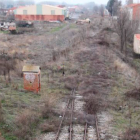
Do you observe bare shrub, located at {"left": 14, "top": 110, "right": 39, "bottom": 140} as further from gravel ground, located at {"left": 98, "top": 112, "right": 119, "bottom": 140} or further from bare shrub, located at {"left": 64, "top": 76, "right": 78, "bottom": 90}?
bare shrub, located at {"left": 64, "top": 76, "right": 78, "bottom": 90}

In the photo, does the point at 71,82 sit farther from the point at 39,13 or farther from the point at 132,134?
the point at 39,13

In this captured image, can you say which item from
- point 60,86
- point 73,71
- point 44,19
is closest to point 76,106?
point 60,86

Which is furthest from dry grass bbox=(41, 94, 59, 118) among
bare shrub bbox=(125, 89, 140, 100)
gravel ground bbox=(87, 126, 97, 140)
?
bare shrub bbox=(125, 89, 140, 100)

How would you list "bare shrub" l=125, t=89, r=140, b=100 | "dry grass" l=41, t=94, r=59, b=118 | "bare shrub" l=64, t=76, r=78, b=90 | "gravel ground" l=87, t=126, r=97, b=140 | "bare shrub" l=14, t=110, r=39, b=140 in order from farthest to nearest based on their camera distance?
"bare shrub" l=64, t=76, r=78, b=90 < "bare shrub" l=125, t=89, r=140, b=100 < "dry grass" l=41, t=94, r=59, b=118 < "gravel ground" l=87, t=126, r=97, b=140 < "bare shrub" l=14, t=110, r=39, b=140

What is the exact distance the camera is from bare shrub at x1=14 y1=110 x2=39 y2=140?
A: 729 cm

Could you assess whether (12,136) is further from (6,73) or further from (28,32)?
(28,32)

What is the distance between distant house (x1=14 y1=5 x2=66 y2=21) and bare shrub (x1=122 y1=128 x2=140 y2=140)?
5060 centimetres

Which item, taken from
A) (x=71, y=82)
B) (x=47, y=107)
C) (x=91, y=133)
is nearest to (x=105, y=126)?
(x=91, y=133)

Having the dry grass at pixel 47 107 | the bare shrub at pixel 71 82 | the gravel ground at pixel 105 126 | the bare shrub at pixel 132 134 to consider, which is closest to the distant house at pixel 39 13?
the bare shrub at pixel 71 82

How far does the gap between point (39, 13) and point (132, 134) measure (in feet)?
169

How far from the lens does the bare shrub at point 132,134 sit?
24.4ft

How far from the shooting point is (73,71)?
15094 mm

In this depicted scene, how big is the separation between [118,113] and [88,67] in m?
6.48

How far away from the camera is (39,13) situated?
56.5m
